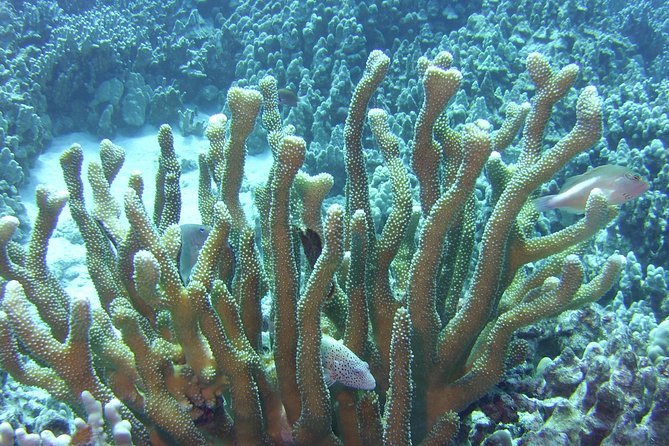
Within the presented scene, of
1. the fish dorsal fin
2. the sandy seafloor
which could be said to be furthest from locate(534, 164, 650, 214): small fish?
the sandy seafloor

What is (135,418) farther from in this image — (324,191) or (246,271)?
(324,191)

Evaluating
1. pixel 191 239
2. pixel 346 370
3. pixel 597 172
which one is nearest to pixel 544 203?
pixel 597 172

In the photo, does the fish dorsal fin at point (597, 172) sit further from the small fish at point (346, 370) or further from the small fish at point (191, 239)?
the small fish at point (191, 239)

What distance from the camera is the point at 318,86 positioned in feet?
31.0

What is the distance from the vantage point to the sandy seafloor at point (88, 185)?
6504mm

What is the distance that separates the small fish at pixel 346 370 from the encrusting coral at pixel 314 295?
0.09 metres

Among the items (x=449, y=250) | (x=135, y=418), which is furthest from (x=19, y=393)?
(x=449, y=250)

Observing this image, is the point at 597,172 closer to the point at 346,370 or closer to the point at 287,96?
the point at 346,370

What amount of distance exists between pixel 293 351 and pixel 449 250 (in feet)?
3.61

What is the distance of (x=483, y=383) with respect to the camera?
2.51 meters

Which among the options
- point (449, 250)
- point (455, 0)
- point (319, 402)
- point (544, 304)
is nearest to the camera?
point (319, 402)

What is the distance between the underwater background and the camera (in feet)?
19.7

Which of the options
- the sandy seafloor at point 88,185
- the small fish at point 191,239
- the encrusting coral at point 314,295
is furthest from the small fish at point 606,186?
the sandy seafloor at point 88,185

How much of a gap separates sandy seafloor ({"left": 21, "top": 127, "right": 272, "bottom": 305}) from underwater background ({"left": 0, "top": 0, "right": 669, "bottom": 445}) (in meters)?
0.04
